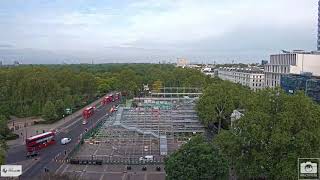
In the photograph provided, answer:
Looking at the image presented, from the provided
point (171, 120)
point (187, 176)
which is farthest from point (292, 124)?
point (171, 120)

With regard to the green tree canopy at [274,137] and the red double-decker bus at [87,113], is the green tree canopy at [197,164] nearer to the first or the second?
the green tree canopy at [274,137]

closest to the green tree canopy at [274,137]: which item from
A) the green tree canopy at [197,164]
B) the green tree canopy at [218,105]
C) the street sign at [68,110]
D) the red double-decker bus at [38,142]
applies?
the green tree canopy at [197,164]

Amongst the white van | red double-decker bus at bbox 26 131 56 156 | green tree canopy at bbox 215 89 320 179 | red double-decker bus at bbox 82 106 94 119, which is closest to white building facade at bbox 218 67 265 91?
red double-decker bus at bbox 82 106 94 119

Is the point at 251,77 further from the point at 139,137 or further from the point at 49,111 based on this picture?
the point at 139,137

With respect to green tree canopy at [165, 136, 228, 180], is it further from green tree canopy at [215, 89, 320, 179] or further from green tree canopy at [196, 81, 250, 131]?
green tree canopy at [196, 81, 250, 131]

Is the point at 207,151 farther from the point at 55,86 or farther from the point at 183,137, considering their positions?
Answer: the point at 55,86

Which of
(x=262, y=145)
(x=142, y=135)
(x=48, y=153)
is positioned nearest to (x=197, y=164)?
(x=262, y=145)
